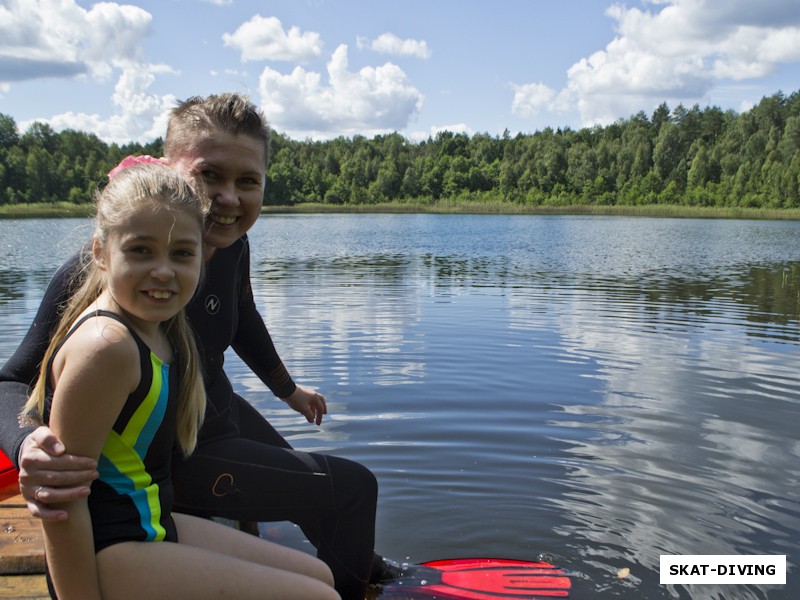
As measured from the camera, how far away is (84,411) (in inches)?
70.2

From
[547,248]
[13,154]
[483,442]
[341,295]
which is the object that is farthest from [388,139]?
[483,442]

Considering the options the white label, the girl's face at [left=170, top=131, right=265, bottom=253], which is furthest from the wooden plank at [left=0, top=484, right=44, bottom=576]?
the white label

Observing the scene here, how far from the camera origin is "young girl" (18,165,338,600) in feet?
5.93

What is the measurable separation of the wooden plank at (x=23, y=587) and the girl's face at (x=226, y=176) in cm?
140

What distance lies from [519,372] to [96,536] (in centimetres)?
694

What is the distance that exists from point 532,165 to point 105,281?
116073 millimetres

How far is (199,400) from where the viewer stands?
7.32ft

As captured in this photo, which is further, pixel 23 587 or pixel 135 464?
pixel 23 587

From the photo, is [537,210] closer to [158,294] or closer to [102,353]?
A: [158,294]

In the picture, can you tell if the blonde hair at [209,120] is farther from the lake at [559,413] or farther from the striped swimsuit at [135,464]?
the striped swimsuit at [135,464]

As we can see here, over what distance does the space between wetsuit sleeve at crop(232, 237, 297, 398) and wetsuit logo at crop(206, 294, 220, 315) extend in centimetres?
40

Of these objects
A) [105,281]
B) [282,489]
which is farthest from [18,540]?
[105,281]

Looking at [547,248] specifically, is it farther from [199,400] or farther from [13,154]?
[13,154]

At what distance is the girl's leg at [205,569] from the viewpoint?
6.14 ft
